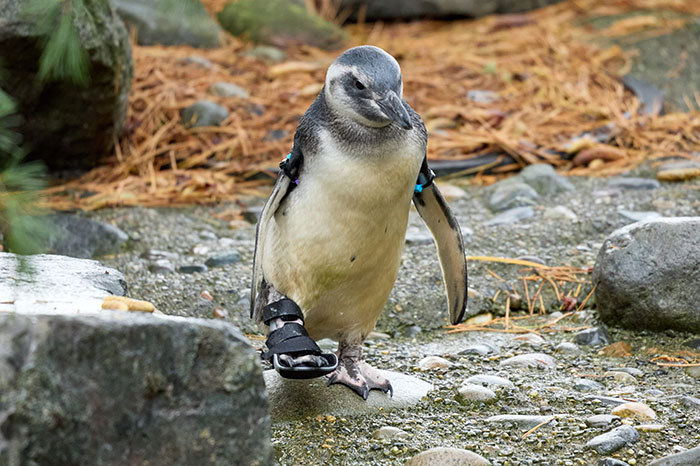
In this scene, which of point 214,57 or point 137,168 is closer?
point 137,168

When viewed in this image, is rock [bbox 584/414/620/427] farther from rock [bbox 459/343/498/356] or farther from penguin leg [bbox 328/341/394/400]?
rock [bbox 459/343/498/356]

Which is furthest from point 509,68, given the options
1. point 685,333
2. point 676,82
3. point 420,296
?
point 685,333

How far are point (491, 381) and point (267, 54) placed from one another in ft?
15.7

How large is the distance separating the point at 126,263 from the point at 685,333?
2408mm

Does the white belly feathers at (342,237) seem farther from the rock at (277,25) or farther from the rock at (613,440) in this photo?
the rock at (277,25)

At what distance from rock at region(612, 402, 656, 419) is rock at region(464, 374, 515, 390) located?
38cm

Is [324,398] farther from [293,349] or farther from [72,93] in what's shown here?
[72,93]

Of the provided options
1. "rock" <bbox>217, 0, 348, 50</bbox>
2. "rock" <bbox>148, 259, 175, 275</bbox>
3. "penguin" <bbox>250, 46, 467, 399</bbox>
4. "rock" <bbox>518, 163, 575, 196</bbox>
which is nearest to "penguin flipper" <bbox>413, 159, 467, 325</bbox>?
"penguin" <bbox>250, 46, 467, 399</bbox>

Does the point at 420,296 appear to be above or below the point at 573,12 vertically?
below

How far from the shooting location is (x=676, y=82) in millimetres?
6699

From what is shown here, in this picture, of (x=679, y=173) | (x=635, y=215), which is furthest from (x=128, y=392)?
(x=679, y=173)

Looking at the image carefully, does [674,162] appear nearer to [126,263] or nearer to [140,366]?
[126,263]

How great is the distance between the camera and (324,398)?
2836 millimetres

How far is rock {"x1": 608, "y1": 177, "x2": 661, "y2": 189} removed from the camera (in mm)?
5066
